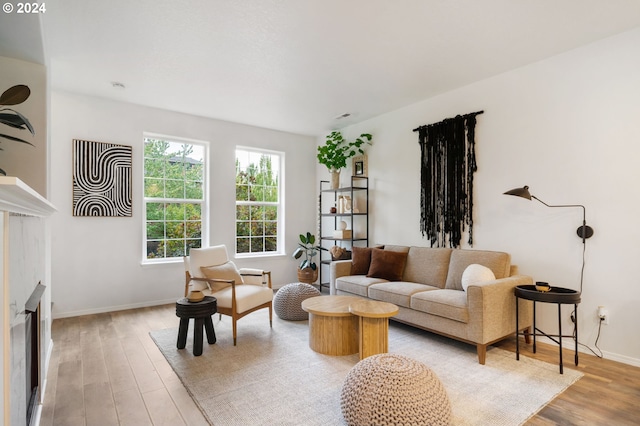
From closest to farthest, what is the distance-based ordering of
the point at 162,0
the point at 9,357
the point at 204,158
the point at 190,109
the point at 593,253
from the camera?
1. the point at 9,357
2. the point at 162,0
3. the point at 593,253
4. the point at 190,109
5. the point at 204,158

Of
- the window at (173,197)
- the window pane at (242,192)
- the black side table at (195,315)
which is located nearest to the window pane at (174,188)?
the window at (173,197)

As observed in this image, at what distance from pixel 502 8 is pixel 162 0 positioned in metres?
2.45

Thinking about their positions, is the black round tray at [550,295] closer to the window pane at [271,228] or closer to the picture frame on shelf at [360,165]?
the picture frame on shelf at [360,165]

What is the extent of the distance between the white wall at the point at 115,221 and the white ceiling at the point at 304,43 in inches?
13.4

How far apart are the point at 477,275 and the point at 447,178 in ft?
4.53

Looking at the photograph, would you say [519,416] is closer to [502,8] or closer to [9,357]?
[9,357]

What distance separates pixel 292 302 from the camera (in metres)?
3.93

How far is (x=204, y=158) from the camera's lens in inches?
204

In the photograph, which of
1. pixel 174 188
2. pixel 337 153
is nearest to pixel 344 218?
pixel 337 153

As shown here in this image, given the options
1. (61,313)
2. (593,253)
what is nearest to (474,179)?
(593,253)

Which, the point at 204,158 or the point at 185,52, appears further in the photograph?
the point at 204,158

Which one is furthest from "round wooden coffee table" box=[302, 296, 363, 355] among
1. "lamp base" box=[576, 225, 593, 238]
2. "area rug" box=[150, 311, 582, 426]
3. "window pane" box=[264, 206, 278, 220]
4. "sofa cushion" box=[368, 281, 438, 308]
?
"window pane" box=[264, 206, 278, 220]

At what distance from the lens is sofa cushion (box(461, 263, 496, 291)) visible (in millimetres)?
3102

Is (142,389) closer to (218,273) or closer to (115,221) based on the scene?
(218,273)
